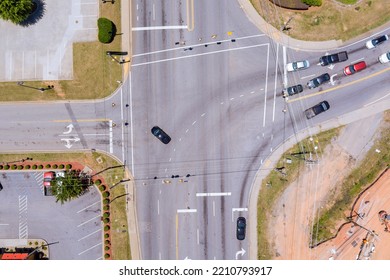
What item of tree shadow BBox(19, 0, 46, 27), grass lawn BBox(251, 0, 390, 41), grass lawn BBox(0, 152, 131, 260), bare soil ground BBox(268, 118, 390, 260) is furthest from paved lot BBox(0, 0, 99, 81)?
bare soil ground BBox(268, 118, 390, 260)

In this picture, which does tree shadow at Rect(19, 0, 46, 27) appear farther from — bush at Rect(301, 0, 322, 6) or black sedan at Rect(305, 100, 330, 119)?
black sedan at Rect(305, 100, 330, 119)

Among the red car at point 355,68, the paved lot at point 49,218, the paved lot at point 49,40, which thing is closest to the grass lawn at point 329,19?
the red car at point 355,68

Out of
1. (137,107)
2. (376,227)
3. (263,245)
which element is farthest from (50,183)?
(376,227)

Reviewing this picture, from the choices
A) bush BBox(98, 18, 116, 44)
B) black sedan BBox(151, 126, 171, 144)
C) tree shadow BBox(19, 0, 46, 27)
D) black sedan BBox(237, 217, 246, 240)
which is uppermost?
tree shadow BBox(19, 0, 46, 27)

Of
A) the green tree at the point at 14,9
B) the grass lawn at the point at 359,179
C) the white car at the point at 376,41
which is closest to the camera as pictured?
the green tree at the point at 14,9

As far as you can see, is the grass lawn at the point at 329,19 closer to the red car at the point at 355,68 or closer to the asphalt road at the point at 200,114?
the asphalt road at the point at 200,114

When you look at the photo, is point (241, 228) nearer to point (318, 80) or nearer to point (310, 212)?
point (310, 212)
